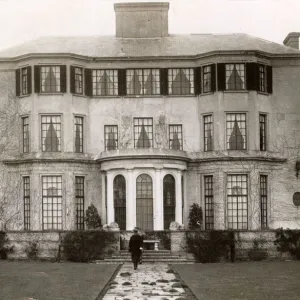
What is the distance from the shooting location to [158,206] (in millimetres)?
44594

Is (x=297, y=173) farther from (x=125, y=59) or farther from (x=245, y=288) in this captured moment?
(x=245, y=288)

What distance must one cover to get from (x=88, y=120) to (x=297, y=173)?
13116 mm

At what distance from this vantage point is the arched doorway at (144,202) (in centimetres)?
4481

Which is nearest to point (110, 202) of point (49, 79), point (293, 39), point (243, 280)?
point (49, 79)

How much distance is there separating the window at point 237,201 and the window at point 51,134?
33.9ft

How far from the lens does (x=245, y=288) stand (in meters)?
24.1

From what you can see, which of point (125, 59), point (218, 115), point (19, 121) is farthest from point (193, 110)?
point (19, 121)

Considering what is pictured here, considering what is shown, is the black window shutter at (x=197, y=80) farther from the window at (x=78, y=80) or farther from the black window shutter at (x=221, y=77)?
the window at (x=78, y=80)

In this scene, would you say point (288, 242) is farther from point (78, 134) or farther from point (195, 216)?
point (78, 134)

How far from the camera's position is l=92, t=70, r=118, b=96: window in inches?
1916

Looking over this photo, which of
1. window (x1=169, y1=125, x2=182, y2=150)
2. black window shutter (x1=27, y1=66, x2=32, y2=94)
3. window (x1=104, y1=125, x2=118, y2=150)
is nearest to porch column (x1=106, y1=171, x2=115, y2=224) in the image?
window (x1=104, y1=125, x2=118, y2=150)

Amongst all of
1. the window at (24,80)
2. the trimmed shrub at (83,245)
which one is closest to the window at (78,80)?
the window at (24,80)

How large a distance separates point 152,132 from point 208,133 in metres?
3.41

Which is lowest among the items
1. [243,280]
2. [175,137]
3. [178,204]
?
[243,280]
